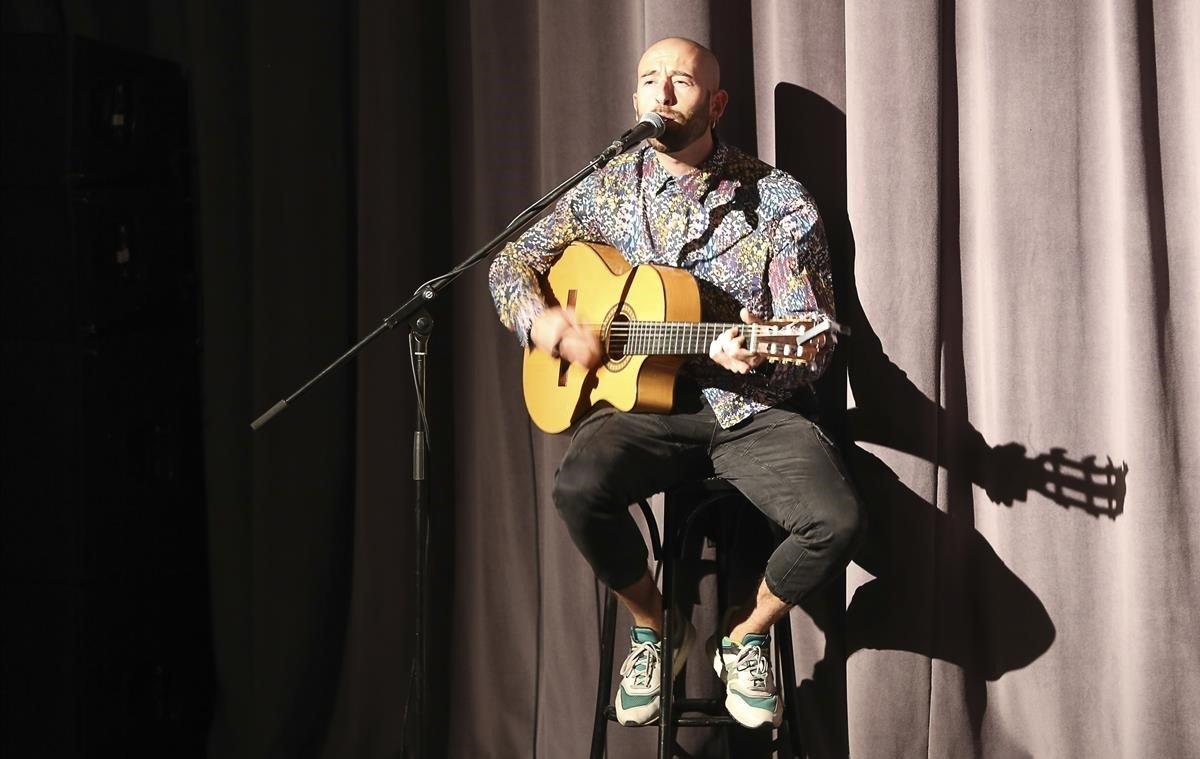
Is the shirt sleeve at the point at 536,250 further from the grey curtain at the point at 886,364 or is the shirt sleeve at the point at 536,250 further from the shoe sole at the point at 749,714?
the shoe sole at the point at 749,714

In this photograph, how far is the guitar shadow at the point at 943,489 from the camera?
95.2 inches

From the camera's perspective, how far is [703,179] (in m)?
2.39

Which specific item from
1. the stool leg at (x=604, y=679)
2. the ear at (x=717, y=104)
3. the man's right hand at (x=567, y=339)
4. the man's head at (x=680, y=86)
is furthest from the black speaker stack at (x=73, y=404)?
the ear at (x=717, y=104)

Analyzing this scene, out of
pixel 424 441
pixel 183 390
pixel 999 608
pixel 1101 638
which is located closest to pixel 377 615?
pixel 183 390

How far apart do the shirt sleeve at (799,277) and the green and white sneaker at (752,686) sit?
49 cm

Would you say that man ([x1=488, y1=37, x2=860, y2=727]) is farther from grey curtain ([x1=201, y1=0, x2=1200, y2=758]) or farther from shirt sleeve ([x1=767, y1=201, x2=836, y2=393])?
grey curtain ([x1=201, y1=0, x2=1200, y2=758])

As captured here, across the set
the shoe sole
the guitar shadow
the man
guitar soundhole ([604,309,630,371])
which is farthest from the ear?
the shoe sole

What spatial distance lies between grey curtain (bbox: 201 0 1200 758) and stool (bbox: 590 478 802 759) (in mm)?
243

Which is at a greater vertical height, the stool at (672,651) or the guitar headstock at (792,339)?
the guitar headstock at (792,339)

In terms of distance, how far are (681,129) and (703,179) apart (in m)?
0.14

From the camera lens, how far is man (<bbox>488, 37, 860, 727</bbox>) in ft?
7.14

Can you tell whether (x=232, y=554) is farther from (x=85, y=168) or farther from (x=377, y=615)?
(x=85, y=168)

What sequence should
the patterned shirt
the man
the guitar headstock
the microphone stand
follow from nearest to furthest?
the guitar headstock < the microphone stand < the man < the patterned shirt

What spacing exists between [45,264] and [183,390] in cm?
57
